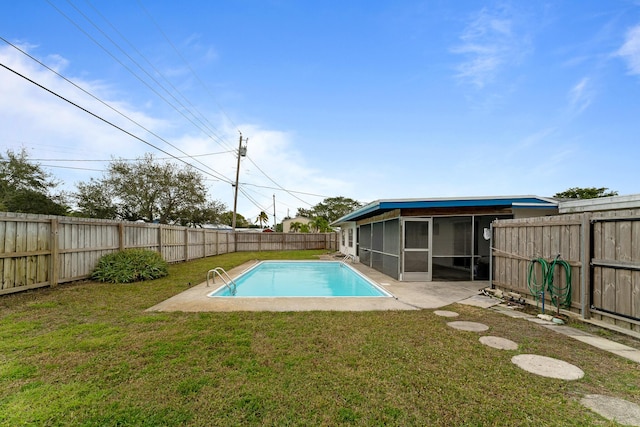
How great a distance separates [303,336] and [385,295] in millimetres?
3422

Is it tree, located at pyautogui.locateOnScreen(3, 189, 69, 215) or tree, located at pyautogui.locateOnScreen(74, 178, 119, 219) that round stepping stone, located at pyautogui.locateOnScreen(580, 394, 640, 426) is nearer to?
tree, located at pyautogui.locateOnScreen(74, 178, 119, 219)

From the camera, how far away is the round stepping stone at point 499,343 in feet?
11.9

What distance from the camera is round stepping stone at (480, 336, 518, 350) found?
3633 millimetres

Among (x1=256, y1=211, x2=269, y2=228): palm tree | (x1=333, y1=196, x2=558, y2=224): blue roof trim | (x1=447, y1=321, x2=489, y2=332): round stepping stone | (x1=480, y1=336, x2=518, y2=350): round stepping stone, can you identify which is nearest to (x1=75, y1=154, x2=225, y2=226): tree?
(x1=333, y1=196, x2=558, y2=224): blue roof trim

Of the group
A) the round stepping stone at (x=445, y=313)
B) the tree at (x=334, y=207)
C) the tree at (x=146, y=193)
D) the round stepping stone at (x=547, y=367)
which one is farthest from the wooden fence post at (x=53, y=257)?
the tree at (x=334, y=207)

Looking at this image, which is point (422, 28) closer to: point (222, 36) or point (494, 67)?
point (494, 67)

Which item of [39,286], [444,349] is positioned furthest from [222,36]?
[444,349]

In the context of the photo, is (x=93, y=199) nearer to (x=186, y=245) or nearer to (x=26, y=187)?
(x=26, y=187)

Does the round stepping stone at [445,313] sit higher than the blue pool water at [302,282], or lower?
higher

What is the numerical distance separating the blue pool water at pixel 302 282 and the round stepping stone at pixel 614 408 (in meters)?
4.35

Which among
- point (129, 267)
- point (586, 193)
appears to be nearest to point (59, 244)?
point (129, 267)

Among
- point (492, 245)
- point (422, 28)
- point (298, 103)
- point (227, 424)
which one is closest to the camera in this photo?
point (227, 424)

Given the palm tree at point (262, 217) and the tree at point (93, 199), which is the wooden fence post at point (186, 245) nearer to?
the tree at point (93, 199)

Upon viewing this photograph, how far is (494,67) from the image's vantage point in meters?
10.1
